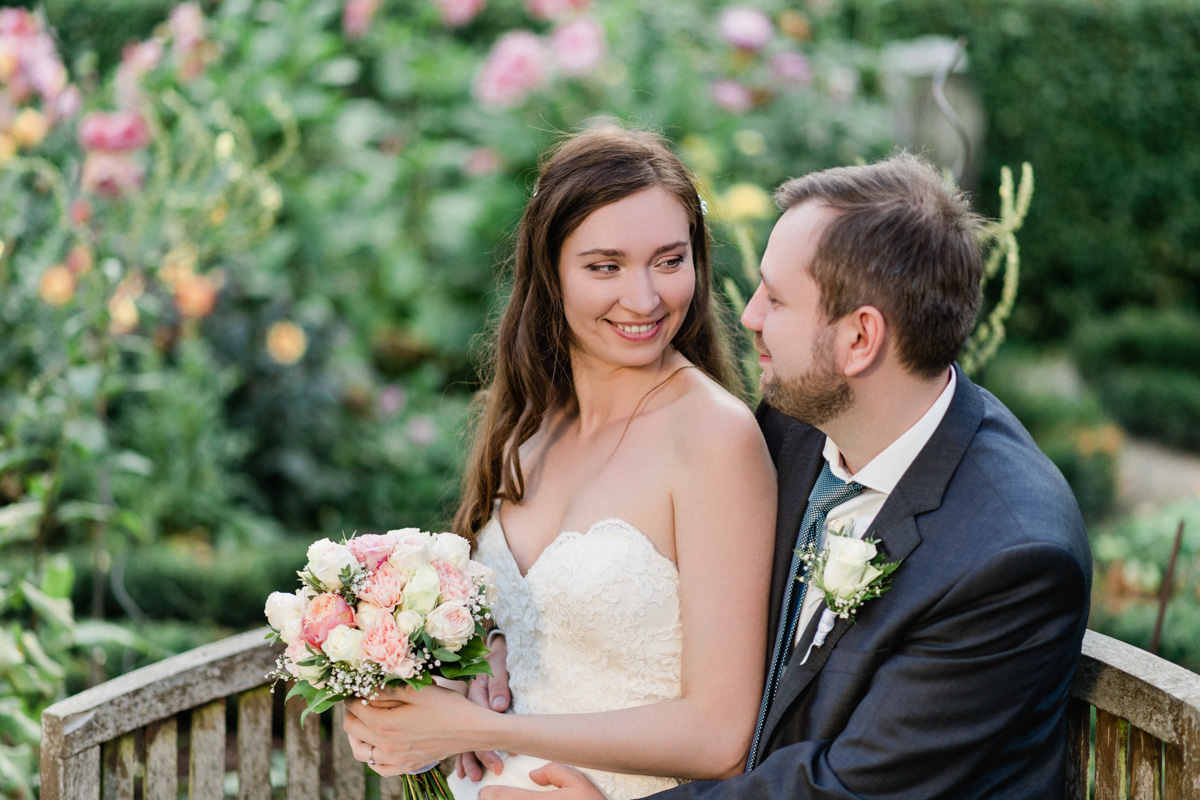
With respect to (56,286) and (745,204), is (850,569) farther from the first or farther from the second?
(745,204)

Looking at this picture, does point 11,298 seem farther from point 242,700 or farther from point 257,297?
point 242,700

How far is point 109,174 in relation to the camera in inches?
170

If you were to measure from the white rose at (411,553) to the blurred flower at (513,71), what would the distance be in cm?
421

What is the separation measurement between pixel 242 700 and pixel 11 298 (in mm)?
2180

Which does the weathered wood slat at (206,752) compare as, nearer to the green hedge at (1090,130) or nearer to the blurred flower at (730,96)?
the blurred flower at (730,96)

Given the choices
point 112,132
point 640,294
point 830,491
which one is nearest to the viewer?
point 830,491

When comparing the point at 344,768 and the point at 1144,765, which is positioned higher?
the point at 1144,765

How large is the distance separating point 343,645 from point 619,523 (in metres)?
0.63

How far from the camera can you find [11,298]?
12.7 feet

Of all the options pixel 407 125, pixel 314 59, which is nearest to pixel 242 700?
pixel 314 59

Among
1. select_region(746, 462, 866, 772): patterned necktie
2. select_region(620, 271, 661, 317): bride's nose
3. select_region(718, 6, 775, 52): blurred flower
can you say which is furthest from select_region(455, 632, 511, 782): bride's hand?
select_region(718, 6, 775, 52): blurred flower

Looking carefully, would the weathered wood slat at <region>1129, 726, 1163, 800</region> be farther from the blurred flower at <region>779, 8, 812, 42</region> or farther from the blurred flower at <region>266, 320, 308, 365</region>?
the blurred flower at <region>779, 8, 812, 42</region>

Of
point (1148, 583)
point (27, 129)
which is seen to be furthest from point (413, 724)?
point (1148, 583)

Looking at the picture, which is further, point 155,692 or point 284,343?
point 284,343
